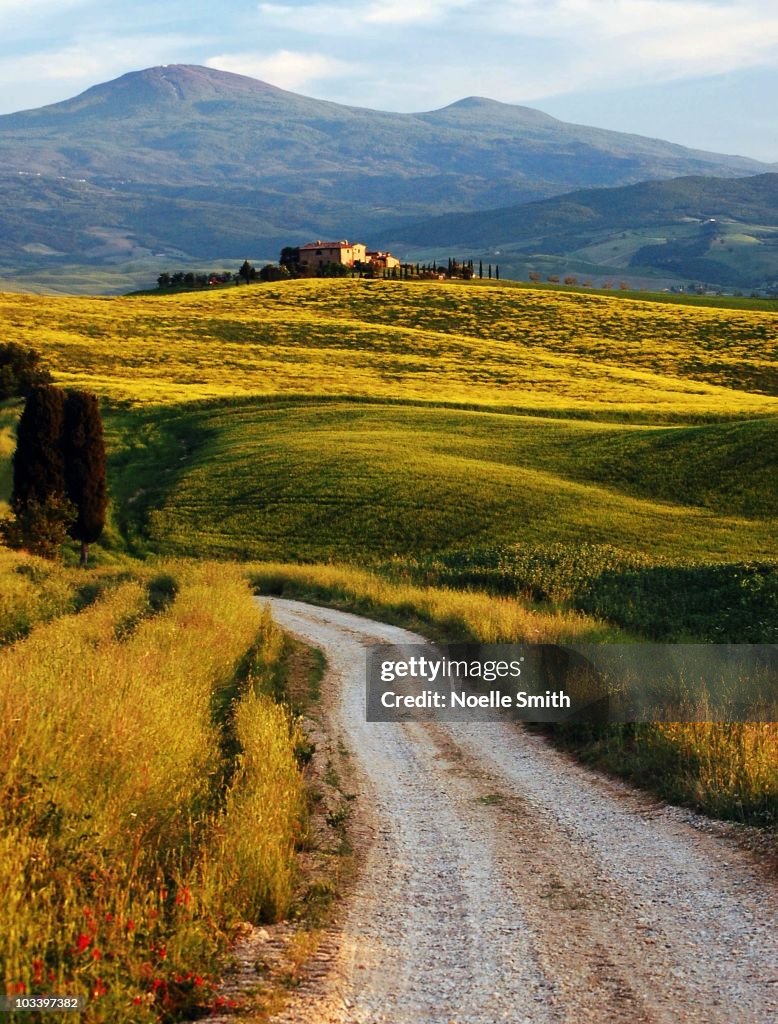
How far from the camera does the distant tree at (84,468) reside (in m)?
47.7

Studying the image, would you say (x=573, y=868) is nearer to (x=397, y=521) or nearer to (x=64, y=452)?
(x=397, y=521)

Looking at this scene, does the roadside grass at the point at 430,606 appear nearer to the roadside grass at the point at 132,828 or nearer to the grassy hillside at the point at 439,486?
the grassy hillside at the point at 439,486

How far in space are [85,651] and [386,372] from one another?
68190 mm

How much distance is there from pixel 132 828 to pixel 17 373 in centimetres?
6238

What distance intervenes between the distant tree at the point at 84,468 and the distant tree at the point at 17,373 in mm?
17252

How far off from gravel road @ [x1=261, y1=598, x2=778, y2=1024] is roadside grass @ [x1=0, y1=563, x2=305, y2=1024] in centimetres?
89

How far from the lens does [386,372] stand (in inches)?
3243

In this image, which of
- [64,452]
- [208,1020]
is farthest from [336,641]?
[64,452]

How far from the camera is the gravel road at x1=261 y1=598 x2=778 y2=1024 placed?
23.5ft

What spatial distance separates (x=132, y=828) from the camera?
9195 millimetres

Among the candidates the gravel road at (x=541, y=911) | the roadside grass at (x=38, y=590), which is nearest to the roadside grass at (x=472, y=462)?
the gravel road at (x=541, y=911)

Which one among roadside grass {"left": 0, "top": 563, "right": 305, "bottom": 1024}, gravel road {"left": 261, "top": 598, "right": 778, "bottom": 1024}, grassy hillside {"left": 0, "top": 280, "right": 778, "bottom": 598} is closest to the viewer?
roadside grass {"left": 0, "top": 563, "right": 305, "bottom": 1024}

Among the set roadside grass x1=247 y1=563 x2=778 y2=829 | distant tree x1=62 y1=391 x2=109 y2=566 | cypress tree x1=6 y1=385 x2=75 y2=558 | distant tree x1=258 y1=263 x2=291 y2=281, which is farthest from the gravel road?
distant tree x1=258 y1=263 x2=291 y2=281

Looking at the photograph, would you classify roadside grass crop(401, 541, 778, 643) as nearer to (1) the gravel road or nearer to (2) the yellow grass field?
(1) the gravel road
